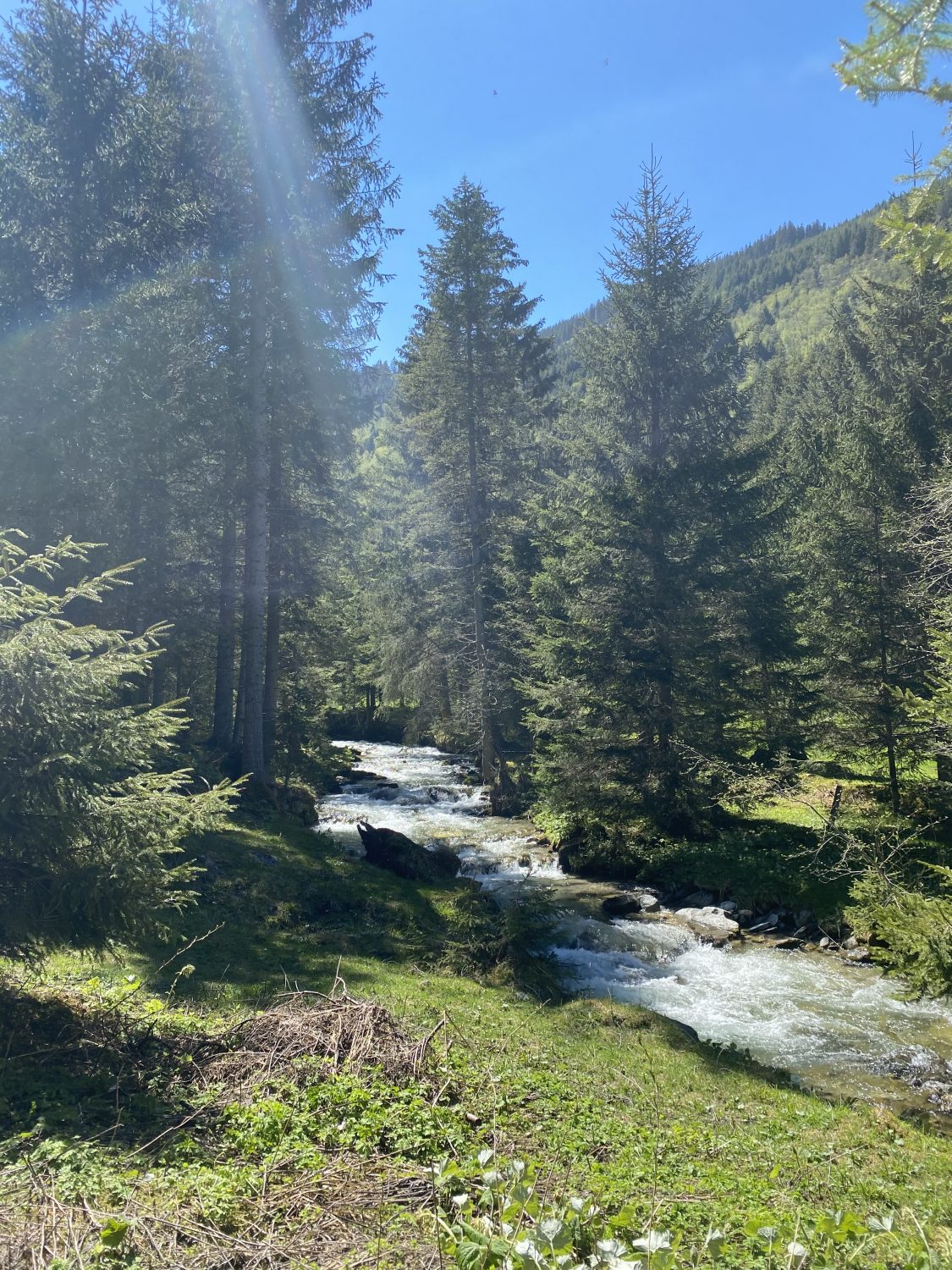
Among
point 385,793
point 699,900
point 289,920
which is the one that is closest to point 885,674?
point 699,900

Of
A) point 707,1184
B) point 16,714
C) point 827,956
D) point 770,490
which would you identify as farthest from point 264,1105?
point 770,490

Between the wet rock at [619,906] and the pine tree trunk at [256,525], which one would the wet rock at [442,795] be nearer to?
the pine tree trunk at [256,525]

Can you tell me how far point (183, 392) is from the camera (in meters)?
17.2

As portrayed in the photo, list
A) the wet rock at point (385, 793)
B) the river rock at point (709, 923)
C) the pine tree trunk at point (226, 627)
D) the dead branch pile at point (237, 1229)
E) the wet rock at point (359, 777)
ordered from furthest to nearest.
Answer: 1. the wet rock at point (359, 777)
2. the wet rock at point (385, 793)
3. the pine tree trunk at point (226, 627)
4. the river rock at point (709, 923)
5. the dead branch pile at point (237, 1229)

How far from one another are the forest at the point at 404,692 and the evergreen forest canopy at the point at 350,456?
12 centimetres

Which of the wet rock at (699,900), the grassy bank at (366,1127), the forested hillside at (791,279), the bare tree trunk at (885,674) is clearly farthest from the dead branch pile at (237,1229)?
the forested hillside at (791,279)

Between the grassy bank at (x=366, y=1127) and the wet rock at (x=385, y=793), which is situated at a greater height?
the grassy bank at (x=366, y=1127)

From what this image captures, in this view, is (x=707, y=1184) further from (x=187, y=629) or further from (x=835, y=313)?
(x=835, y=313)

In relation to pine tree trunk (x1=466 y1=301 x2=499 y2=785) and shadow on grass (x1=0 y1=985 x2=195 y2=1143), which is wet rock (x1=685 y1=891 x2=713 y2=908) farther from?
shadow on grass (x1=0 y1=985 x2=195 y2=1143)

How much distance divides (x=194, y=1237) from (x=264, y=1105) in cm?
161

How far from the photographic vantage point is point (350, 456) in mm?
22328

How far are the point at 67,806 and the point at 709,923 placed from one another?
39.2 feet

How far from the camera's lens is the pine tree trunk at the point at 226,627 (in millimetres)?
20484

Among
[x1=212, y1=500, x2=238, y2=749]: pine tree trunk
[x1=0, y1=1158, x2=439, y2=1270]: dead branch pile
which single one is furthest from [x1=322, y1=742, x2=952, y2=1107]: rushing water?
[x1=0, y1=1158, x2=439, y2=1270]: dead branch pile
